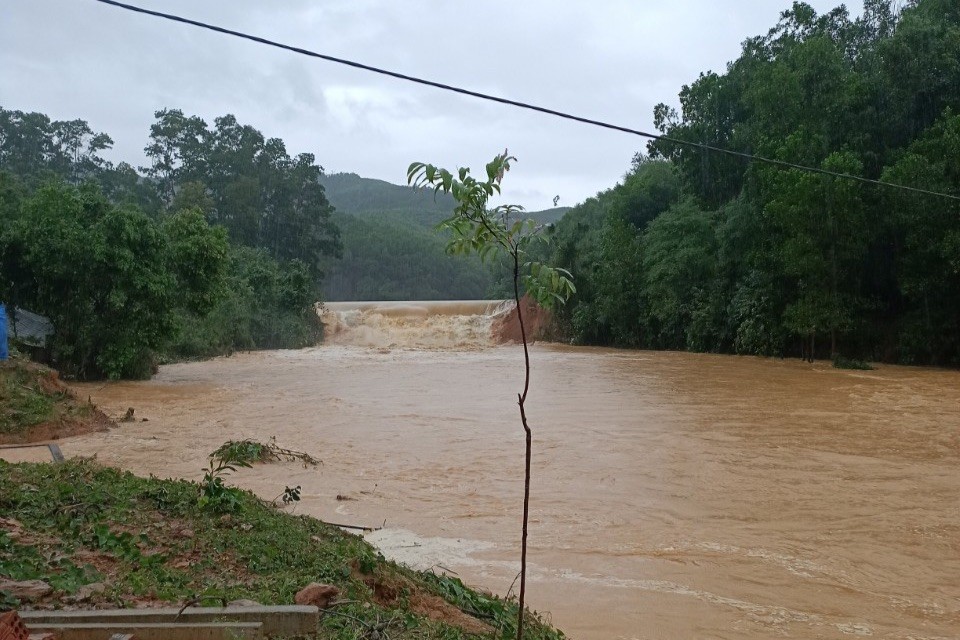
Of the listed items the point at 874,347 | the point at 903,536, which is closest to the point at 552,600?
the point at 903,536

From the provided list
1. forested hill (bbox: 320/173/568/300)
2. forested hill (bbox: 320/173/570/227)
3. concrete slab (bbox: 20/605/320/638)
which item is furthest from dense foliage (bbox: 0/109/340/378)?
forested hill (bbox: 320/173/570/227)

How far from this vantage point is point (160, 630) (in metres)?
2.99

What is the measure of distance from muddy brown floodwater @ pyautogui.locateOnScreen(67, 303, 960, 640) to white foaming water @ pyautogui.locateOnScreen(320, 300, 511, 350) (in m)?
19.2

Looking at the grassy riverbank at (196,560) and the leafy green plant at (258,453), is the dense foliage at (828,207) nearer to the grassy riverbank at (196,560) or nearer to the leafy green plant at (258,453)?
the leafy green plant at (258,453)

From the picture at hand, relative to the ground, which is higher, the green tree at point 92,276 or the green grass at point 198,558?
the green tree at point 92,276

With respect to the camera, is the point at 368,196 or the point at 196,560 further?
the point at 368,196

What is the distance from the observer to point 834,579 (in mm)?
5930

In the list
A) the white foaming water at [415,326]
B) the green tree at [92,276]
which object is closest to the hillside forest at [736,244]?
the green tree at [92,276]

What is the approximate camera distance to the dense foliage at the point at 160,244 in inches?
770

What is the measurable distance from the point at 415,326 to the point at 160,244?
2208 centimetres

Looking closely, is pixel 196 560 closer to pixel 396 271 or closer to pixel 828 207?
pixel 828 207

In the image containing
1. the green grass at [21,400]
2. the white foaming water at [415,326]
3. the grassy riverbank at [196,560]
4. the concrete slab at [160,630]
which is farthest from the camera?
the white foaming water at [415,326]

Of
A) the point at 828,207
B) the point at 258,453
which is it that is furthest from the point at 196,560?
the point at 828,207

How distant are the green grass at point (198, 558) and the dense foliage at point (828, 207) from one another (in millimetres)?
21712
